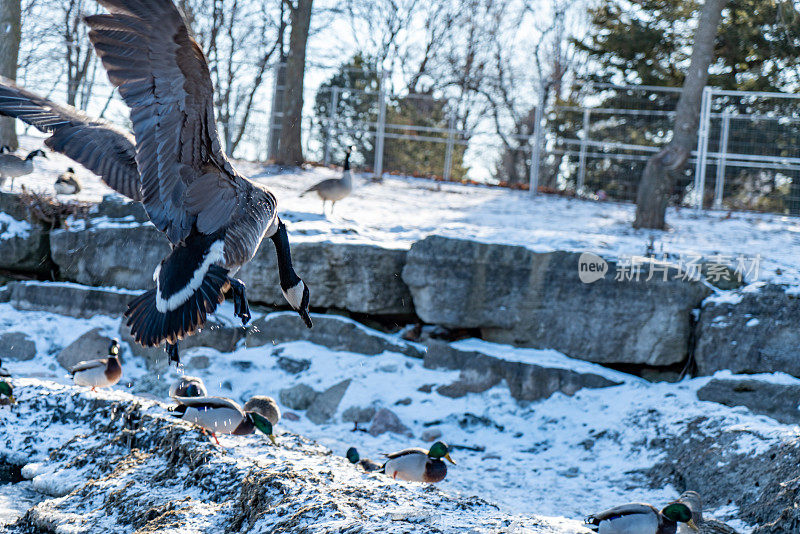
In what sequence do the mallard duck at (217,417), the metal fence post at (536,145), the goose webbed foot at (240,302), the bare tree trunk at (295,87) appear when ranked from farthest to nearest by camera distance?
the bare tree trunk at (295,87) → the metal fence post at (536,145) → the mallard duck at (217,417) → the goose webbed foot at (240,302)

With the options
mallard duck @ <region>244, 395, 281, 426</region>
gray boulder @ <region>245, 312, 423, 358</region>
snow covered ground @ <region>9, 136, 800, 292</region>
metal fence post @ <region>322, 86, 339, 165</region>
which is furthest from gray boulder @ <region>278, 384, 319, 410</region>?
metal fence post @ <region>322, 86, 339, 165</region>

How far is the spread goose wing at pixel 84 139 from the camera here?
483 cm

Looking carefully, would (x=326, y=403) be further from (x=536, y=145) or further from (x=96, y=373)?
(x=536, y=145)

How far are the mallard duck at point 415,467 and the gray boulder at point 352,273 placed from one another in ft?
10.4

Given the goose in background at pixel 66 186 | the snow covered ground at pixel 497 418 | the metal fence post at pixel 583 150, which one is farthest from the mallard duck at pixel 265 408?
the metal fence post at pixel 583 150

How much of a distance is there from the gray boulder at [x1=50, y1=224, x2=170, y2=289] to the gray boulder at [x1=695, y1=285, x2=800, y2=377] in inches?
237

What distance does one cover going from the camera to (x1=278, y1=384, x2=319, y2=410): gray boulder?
28.7ft

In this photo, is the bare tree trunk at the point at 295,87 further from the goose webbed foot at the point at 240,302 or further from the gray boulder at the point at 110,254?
the goose webbed foot at the point at 240,302

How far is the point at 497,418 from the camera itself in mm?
8305

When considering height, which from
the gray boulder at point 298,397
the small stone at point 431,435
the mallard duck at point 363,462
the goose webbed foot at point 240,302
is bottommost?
the small stone at point 431,435

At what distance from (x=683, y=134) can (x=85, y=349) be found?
8182 millimetres

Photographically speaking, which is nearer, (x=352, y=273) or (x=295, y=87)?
(x=352, y=273)

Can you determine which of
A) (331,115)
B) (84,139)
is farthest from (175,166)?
(331,115)

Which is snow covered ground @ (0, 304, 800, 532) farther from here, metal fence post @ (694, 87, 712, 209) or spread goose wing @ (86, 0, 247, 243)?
metal fence post @ (694, 87, 712, 209)
